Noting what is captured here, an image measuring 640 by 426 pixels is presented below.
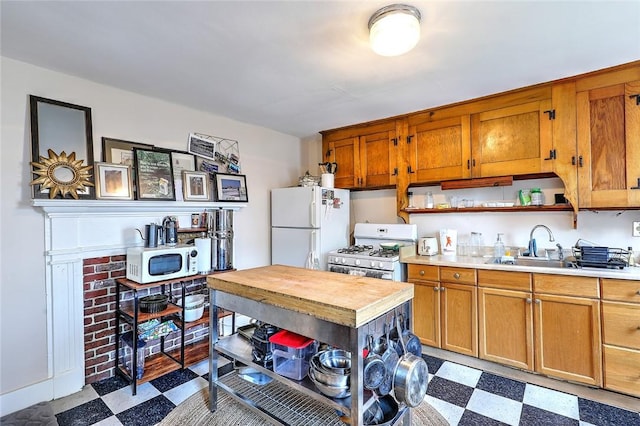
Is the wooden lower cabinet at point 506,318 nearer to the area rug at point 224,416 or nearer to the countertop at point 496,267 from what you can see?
the countertop at point 496,267

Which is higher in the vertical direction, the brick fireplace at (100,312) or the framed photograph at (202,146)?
the framed photograph at (202,146)

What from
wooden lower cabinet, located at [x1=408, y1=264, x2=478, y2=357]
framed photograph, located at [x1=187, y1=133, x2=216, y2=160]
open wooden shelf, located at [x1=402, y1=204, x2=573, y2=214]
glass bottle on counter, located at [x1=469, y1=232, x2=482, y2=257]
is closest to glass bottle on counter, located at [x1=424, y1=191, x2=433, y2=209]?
open wooden shelf, located at [x1=402, y1=204, x2=573, y2=214]

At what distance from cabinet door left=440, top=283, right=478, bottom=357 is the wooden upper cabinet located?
4.40 ft

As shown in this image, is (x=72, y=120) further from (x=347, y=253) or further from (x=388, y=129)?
(x=388, y=129)

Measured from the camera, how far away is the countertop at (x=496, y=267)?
2.08m

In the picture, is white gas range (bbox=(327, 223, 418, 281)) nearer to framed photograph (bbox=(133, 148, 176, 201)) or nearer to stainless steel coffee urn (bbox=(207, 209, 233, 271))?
stainless steel coffee urn (bbox=(207, 209, 233, 271))

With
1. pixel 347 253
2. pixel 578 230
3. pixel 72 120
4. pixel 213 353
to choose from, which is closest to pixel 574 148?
pixel 578 230

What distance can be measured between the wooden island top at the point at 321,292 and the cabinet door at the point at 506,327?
140 centimetres

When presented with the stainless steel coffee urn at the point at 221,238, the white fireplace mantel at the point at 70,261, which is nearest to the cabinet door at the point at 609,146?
the stainless steel coffee urn at the point at 221,238

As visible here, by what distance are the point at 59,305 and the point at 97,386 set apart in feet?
2.30

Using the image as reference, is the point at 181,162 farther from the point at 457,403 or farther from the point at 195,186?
the point at 457,403

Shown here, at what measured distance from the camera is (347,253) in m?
3.24

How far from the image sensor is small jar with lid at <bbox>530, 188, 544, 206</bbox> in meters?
2.72

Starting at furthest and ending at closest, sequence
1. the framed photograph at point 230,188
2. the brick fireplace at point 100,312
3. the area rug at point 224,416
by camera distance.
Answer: the framed photograph at point 230,188 → the brick fireplace at point 100,312 → the area rug at point 224,416
